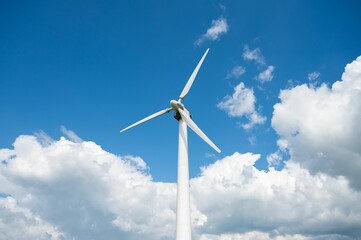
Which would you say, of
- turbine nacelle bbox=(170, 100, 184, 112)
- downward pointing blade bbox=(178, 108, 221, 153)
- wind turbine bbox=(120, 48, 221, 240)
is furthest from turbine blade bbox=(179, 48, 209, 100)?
downward pointing blade bbox=(178, 108, 221, 153)

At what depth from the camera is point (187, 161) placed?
55594 mm

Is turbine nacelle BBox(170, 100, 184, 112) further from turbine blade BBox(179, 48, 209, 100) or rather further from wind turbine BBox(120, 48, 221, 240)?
turbine blade BBox(179, 48, 209, 100)

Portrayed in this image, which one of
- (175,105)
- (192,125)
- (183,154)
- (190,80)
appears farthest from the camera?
(190,80)

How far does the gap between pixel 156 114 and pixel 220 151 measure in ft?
63.2

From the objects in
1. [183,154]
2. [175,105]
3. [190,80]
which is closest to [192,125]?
[175,105]

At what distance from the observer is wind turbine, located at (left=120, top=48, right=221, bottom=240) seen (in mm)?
47844

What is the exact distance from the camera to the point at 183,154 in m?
56.0

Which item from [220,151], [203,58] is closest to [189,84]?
[203,58]

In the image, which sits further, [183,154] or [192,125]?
[192,125]

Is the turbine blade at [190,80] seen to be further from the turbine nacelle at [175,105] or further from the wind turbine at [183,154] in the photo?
the turbine nacelle at [175,105]

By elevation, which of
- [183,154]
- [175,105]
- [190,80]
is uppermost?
[190,80]

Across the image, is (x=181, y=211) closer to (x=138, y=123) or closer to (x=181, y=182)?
(x=181, y=182)

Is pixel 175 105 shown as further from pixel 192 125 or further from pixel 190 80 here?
pixel 190 80

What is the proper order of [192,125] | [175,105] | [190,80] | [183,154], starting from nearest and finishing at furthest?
[183,154] → [192,125] → [175,105] → [190,80]
